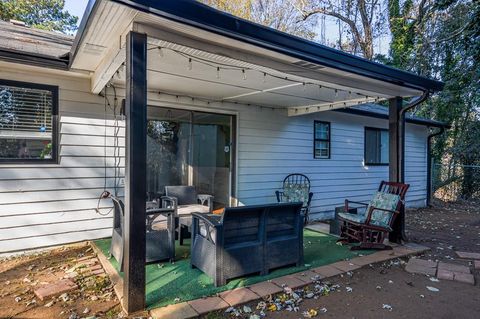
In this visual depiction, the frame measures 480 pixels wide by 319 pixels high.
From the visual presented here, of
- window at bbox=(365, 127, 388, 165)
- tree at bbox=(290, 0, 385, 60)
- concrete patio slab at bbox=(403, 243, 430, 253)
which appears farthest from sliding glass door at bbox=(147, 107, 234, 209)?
tree at bbox=(290, 0, 385, 60)

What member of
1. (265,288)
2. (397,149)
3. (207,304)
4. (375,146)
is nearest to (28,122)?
(207,304)

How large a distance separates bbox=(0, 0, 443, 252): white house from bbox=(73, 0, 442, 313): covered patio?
0.07 ft

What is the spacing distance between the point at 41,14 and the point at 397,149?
1829 cm

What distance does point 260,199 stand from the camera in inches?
245

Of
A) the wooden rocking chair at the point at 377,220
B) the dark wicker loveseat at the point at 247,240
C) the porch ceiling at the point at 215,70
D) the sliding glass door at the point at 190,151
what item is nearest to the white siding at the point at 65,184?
the porch ceiling at the point at 215,70

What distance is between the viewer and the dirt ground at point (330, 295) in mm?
2607

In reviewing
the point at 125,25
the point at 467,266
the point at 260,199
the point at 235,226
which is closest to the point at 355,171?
the point at 260,199

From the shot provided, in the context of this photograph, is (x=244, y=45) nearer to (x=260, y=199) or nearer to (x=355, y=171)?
(x=260, y=199)

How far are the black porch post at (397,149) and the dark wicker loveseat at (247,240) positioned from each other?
204 cm

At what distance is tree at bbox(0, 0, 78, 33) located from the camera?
13469 millimetres

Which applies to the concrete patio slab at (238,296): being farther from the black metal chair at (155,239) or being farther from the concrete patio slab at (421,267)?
the concrete patio slab at (421,267)

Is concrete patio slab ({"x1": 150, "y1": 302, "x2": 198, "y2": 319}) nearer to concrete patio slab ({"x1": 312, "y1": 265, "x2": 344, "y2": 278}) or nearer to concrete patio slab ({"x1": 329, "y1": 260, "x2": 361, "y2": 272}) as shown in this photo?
concrete patio slab ({"x1": 312, "y1": 265, "x2": 344, "y2": 278})

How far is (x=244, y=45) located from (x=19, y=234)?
143 inches

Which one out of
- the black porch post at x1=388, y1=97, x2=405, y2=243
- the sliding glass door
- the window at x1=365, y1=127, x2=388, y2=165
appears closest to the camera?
the black porch post at x1=388, y1=97, x2=405, y2=243
